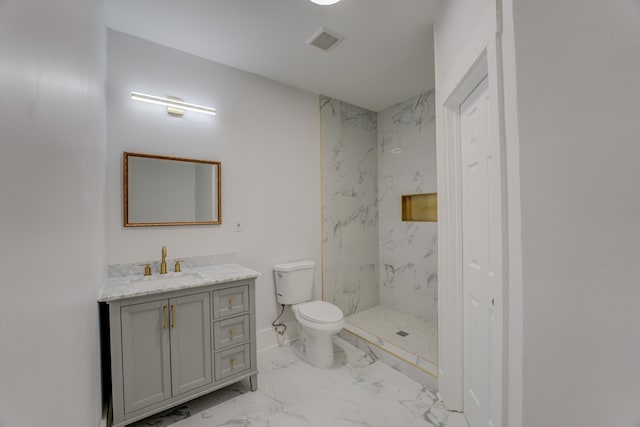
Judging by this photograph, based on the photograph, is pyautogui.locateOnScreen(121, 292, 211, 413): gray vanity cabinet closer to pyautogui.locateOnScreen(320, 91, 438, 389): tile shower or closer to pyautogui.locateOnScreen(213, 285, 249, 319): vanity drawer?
pyautogui.locateOnScreen(213, 285, 249, 319): vanity drawer

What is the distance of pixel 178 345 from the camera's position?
1.65 meters

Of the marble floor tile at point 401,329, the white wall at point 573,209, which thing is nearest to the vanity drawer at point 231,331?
the marble floor tile at point 401,329

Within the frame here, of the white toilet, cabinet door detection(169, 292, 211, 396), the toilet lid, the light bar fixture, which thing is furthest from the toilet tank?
the light bar fixture

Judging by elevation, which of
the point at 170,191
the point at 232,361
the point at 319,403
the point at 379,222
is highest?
the point at 170,191

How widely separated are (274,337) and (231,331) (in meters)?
0.83

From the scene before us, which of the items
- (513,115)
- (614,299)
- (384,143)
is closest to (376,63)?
(384,143)

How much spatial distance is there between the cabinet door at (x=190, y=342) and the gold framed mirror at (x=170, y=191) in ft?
2.32

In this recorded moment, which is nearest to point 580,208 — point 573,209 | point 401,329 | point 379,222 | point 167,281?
point 573,209

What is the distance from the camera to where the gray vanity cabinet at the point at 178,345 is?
4.88ft

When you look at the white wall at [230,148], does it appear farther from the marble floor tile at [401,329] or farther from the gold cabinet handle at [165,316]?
the marble floor tile at [401,329]

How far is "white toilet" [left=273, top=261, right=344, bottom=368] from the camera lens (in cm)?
218

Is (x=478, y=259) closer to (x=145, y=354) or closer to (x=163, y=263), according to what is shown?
(x=145, y=354)

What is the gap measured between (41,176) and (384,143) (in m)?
3.36

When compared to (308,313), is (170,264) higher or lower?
higher
